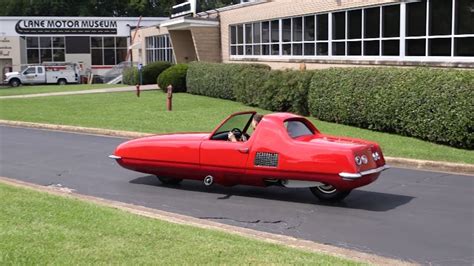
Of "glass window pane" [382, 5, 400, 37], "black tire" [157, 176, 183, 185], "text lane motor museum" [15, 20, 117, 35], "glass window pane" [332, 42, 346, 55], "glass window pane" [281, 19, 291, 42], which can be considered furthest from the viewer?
"text lane motor museum" [15, 20, 117, 35]

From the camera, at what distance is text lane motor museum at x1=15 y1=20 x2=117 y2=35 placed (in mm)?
59906


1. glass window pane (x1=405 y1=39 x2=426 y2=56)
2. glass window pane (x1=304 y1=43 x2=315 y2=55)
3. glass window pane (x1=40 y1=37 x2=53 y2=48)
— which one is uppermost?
glass window pane (x1=40 y1=37 x2=53 y2=48)

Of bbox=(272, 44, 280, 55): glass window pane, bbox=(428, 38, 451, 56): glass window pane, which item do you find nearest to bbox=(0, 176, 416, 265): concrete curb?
bbox=(428, 38, 451, 56): glass window pane

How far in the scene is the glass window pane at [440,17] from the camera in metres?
17.9

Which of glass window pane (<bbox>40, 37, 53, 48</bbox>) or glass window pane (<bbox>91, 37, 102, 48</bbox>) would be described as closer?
glass window pane (<bbox>40, 37, 53, 48</bbox>)

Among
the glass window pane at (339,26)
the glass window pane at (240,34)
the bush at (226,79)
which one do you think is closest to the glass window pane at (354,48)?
the glass window pane at (339,26)

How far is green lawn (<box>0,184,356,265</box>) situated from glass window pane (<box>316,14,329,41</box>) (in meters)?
18.2

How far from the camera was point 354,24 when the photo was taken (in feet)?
73.8

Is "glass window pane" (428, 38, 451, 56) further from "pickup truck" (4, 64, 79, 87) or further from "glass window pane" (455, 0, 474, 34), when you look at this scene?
"pickup truck" (4, 64, 79, 87)

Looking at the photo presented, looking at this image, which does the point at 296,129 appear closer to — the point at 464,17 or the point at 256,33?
the point at 464,17

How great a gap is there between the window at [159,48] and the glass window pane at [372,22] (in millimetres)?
23296

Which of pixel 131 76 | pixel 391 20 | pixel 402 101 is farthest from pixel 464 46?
pixel 131 76

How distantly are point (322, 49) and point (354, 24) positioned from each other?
8.04ft

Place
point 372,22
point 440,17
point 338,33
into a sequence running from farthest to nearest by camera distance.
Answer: point 338,33
point 372,22
point 440,17
